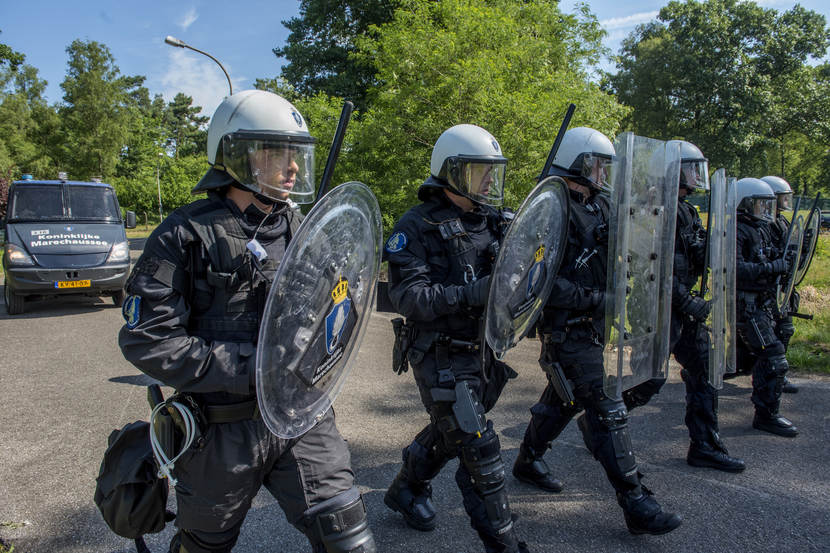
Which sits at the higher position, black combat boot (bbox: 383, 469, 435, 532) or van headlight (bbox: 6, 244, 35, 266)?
van headlight (bbox: 6, 244, 35, 266)

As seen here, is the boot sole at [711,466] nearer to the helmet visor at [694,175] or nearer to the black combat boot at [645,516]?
the black combat boot at [645,516]

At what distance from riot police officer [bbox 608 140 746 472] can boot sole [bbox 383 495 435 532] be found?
1543mm

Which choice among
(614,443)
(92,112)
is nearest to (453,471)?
(614,443)

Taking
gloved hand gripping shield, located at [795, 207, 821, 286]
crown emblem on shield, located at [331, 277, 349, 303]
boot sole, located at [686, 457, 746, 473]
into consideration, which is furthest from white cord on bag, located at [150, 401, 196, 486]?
gloved hand gripping shield, located at [795, 207, 821, 286]

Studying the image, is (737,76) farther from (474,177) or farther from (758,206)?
(474,177)

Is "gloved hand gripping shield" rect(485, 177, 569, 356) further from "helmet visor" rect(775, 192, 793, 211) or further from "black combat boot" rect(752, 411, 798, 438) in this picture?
Result: "helmet visor" rect(775, 192, 793, 211)

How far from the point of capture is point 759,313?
4.41 metres

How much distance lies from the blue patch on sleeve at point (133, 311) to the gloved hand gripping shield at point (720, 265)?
10.8 ft

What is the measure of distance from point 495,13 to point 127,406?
290 inches

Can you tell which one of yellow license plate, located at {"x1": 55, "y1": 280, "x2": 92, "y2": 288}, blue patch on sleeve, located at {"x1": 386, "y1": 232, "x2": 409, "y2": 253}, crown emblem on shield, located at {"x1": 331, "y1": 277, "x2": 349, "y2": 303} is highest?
blue patch on sleeve, located at {"x1": 386, "y1": 232, "x2": 409, "y2": 253}

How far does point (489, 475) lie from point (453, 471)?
3.98 ft

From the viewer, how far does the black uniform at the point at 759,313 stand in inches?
167

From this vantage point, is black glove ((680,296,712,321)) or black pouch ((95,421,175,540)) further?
black glove ((680,296,712,321))

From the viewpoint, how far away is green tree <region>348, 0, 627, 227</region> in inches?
306
